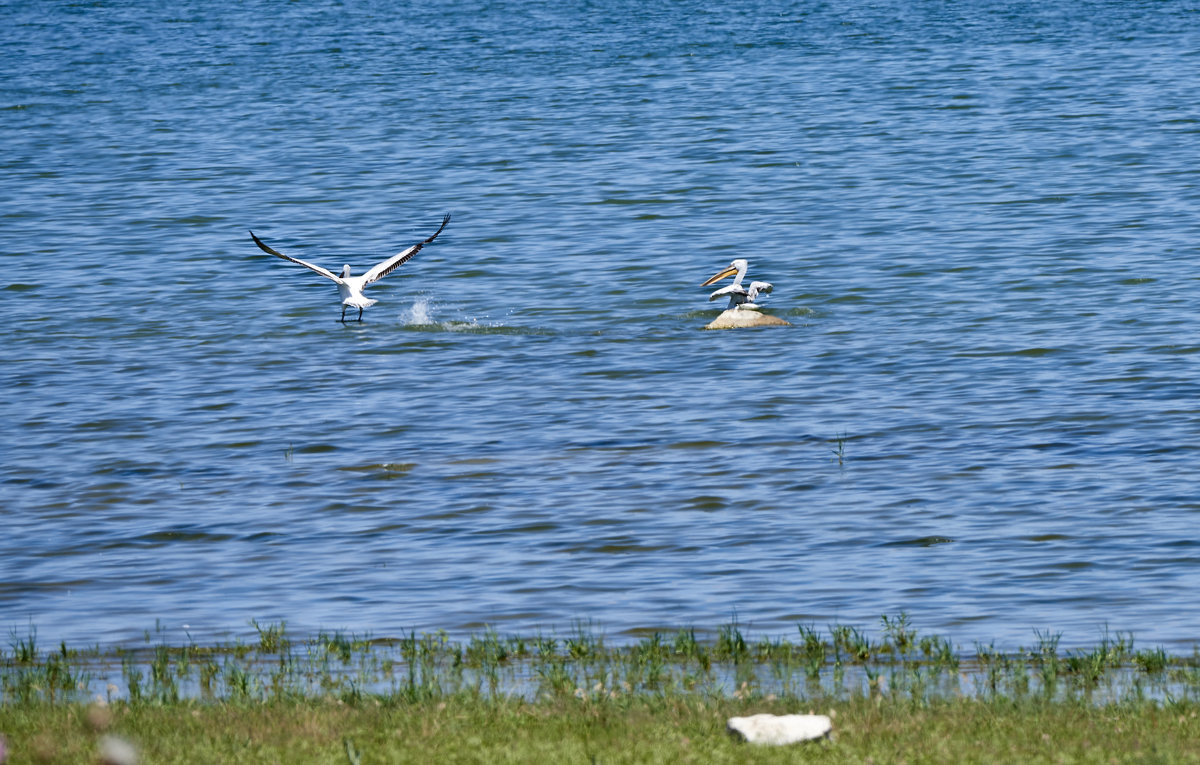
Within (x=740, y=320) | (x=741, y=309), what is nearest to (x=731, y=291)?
(x=741, y=309)

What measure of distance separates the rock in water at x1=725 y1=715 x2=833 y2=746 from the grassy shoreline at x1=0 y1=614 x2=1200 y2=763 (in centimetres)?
11

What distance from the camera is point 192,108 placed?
46.6 meters

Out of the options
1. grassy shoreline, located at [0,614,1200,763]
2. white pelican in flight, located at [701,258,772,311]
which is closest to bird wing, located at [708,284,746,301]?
white pelican in flight, located at [701,258,772,311]

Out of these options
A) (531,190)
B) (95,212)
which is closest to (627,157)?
(531,190)

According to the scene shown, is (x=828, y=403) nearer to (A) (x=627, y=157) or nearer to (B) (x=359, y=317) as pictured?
(B) (x=359, y=317)

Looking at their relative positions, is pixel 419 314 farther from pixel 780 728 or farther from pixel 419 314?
pixel 780 728

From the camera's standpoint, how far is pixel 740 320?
2220 cm

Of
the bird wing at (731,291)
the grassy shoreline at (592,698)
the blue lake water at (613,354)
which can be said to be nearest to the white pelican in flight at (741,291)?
the bird wing at (731,291)

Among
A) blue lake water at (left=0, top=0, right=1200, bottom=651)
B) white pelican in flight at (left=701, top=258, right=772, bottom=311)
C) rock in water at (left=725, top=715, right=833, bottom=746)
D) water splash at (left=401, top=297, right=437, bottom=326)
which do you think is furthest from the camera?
water splash at (left=401, top=297, right=437, bottom=326)

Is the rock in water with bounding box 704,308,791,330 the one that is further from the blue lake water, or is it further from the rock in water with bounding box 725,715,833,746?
the rock in water with bounding box 725,715,833,746

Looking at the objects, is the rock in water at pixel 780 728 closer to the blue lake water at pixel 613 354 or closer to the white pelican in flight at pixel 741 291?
the blue lake water at pixel 613 354

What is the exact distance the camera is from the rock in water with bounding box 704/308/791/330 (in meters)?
22.2

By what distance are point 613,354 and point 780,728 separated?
13.0m

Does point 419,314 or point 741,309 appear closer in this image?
point 741,309
